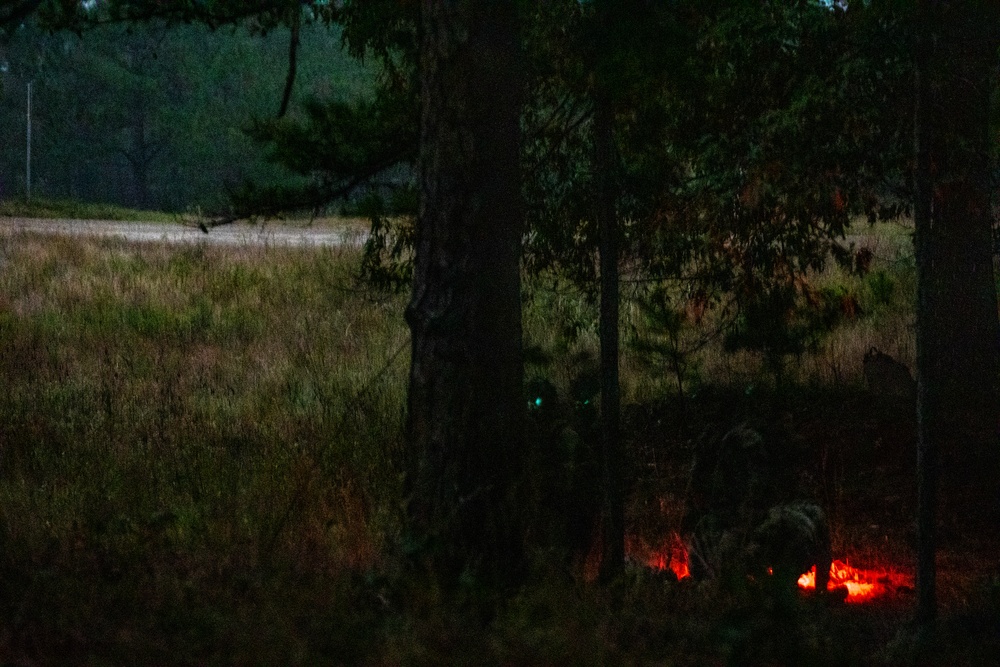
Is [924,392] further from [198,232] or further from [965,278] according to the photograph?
[198,232]

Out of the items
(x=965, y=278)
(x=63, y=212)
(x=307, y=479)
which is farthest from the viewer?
(x=63, y=212)

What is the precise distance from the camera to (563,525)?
7.30 m

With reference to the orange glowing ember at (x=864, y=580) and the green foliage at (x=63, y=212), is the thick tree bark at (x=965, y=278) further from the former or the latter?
the green foliage at (x=63, y=212)

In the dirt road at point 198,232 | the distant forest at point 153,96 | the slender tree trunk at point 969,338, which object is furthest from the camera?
the distant forest at point 153,96

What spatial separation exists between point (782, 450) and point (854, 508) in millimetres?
1850

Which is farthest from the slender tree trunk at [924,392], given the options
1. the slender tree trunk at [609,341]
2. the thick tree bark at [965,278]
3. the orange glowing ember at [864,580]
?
the orange glowing ember at [864,580]

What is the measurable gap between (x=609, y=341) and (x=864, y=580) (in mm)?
2775

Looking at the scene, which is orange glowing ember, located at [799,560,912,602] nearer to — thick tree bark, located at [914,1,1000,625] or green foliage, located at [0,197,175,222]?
thick tree bark, located at [914,1,1000,625]

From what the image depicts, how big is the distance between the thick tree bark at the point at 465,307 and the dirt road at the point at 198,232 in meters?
13.8

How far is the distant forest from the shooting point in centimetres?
4403

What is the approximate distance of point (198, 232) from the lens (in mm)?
26047

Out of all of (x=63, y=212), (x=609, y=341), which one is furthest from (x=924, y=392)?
(x=63, y=212)

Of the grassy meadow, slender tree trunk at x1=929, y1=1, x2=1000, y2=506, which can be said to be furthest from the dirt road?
slender tree trunk at x1=929, y1=1, x2=1000, y2=506

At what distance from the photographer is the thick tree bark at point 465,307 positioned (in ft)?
18.3
